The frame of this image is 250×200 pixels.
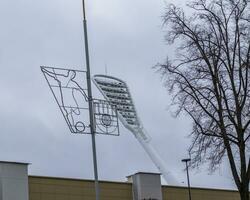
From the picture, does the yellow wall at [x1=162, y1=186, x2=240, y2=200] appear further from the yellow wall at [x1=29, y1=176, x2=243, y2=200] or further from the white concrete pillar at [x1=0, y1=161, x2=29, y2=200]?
the white concrete pillar at [x1=0, y1=161, x2=29, y2=200]

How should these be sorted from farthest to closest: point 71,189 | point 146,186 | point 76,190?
point 146,186 < point 76,190 < point 71,189

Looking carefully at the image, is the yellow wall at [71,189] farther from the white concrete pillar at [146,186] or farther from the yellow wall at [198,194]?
the yellow wall at [198,194]

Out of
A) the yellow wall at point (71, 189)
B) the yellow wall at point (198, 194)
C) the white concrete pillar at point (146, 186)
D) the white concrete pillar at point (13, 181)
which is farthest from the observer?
the yellow wall at point (198, 194)

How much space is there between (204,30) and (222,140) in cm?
510

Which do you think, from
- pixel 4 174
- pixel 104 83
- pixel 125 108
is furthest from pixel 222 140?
pixel 125 108

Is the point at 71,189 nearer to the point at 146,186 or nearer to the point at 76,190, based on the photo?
the point at 76,190

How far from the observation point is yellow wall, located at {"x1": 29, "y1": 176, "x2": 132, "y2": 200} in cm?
3581

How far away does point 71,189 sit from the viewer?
123 ft

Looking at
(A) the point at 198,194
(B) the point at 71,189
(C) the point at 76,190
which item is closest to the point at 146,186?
(C) the point at 76,190

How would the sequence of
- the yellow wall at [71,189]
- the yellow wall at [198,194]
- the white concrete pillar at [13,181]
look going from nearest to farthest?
the white concrete pillar at [13,181] → the yellow wall at [71,189] → the yellow wall at [198,194]

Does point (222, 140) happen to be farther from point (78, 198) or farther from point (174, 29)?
point (78, 198)

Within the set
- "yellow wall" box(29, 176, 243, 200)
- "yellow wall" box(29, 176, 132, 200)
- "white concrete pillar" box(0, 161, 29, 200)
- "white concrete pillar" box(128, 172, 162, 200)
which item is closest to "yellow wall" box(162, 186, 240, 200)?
"yellow wall" box(29, 176, 243, 200)

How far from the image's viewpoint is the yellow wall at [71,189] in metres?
35.8

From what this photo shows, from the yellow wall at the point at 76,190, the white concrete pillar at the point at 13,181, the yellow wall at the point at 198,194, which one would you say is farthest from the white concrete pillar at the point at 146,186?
the white concrete pillar at the point at 13,181
